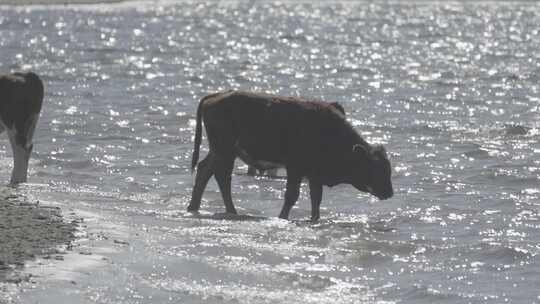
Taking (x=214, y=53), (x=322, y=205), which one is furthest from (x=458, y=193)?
(x=214, y=53)

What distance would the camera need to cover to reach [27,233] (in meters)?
12.7

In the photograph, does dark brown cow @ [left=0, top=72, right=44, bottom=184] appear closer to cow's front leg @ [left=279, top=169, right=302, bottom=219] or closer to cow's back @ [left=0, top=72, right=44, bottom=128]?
cow's back @ [left=0, top=72, right=44, bottom=128]

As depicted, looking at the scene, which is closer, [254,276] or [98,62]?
[254,276]

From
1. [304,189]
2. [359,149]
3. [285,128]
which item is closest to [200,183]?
[285,128]

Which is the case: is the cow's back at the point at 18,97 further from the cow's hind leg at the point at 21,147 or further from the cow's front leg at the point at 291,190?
the cow's front leg at the point at 291,190

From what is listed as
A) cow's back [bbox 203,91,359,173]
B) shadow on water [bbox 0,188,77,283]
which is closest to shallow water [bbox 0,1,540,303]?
shadow on water [bbox 0,188,77,283]

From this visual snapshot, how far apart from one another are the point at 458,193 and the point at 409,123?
8.77 metres

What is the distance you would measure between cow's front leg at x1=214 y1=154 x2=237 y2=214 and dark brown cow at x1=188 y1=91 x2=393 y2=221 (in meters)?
0.01

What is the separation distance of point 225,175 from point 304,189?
9.20ft

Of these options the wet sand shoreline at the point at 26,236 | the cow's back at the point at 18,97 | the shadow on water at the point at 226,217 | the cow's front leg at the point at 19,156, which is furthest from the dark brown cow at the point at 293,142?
the cow's back at the point at 18,97

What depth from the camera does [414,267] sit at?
44.0 feet

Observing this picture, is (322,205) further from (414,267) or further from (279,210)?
(414,267)

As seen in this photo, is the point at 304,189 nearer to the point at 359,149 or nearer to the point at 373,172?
the point at 373,172

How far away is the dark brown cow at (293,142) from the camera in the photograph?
623 inches
